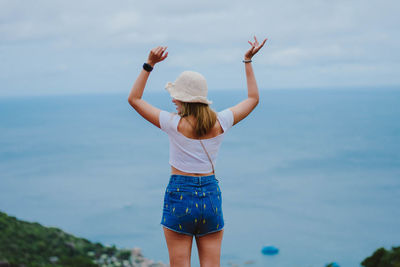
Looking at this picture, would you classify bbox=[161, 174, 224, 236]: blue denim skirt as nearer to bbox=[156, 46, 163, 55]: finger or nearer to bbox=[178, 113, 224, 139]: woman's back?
bbox=[178, 113, 224, 139]: woman's back

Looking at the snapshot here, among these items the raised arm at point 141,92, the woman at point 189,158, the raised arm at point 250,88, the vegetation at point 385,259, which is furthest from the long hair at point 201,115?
the vegetation at point 385,259

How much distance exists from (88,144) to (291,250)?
4049 inches

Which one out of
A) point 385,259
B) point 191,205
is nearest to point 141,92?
point 191,205

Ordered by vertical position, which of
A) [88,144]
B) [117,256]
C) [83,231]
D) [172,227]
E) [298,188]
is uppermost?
[88,144]

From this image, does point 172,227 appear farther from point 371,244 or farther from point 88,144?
point 88,144

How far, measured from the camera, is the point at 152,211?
7525cm

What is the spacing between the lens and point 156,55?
3145mm

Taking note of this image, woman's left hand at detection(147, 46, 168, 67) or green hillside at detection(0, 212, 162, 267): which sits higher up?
green hillside at detection(0, 212, 162, 267)

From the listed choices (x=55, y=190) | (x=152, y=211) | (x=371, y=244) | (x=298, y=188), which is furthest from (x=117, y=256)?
(x=55, y=190)

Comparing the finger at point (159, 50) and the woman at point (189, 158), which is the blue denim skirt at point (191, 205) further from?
the finger at point (159, 50)

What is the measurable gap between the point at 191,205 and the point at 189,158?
1.07 ft

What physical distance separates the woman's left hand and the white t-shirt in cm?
41

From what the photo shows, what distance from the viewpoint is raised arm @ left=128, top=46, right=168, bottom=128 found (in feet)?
9.91

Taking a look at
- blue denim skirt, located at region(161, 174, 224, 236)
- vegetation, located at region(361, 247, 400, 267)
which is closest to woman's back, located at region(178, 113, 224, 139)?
blue denim skirt, located at region(161, 174, 224, 236)
